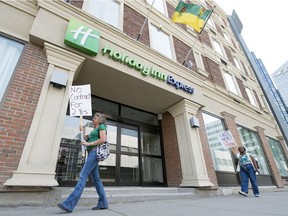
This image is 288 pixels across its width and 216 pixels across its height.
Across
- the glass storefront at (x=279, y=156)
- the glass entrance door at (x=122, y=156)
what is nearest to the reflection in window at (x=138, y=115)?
the glass entrance door at (x=122, y=156)

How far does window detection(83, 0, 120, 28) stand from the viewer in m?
6.34

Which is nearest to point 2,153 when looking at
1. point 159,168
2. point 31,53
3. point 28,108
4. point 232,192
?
point 28,108

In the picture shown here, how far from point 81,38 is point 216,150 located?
6724 mm

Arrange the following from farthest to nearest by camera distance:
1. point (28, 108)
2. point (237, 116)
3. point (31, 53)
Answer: point (237, 116)
point (31, 53)
point (28, 108)

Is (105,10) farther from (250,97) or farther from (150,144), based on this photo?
(250,97)

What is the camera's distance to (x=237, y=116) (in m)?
A: 9.68

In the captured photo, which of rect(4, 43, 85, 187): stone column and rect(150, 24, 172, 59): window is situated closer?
rect(4, 43, 85, 187): stone column

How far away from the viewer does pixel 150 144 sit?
24.6 ft

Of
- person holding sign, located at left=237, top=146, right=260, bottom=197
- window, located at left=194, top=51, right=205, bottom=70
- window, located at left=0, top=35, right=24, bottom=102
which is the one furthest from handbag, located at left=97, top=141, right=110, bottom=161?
window, located at left=194, top=51, right=205, bottom=70

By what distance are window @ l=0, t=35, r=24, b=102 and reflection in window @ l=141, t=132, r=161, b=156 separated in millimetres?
4974

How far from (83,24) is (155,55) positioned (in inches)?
110

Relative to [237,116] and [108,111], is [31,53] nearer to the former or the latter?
[108,111]

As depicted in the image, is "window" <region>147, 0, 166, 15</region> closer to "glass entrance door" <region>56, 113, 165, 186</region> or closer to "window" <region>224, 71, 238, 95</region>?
"window" <region>224, 71, 238, 95</region>

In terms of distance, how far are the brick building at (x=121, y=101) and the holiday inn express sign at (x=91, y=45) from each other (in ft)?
0.14
